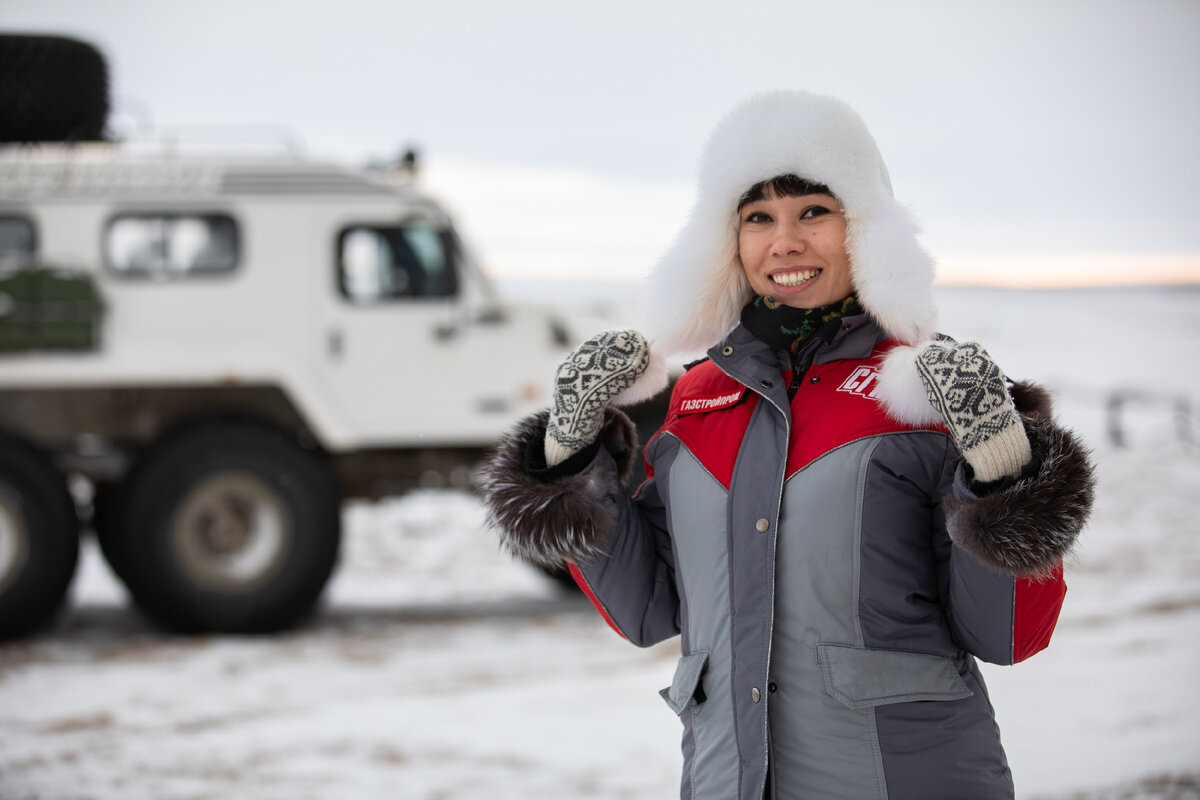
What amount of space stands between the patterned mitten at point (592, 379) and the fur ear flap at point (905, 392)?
0.39 meters

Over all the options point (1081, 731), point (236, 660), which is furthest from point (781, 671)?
point (236, 660)

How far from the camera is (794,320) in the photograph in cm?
166

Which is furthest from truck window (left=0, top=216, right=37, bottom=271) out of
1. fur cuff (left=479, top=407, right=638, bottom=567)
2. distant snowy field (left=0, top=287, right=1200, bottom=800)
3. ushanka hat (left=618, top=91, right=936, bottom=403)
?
ushanka hat (left=618, top=91, right=936, bottom=403)

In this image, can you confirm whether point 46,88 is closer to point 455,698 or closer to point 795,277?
point 455,698

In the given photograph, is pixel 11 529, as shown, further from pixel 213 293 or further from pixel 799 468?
pixel 799 468

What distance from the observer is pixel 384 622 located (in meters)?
6.54

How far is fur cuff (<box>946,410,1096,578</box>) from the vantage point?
1.37 metres

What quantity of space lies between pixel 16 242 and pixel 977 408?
6.14 metres

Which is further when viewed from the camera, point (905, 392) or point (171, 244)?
point (171, 244)

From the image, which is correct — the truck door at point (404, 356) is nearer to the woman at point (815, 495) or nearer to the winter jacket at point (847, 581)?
the woman at point (815, 495)

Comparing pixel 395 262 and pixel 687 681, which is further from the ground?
pixel 395 262

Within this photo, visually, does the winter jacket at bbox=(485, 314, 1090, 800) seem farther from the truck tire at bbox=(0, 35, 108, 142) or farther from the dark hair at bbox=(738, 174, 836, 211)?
the truck tire at bbox=(0, 35, 108, 142)

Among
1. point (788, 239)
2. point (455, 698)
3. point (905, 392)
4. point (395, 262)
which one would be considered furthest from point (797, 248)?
point (395, 262)

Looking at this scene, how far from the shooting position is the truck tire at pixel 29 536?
5.78 meters
